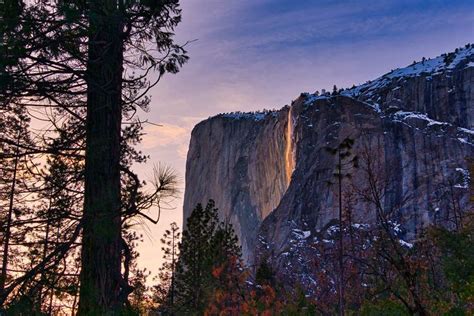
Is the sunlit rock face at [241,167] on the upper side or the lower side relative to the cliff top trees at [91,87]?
upper

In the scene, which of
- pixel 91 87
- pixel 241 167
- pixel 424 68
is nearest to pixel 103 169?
pixel 91 87

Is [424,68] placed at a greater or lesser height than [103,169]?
greater

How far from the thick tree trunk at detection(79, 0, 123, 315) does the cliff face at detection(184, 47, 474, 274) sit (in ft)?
168

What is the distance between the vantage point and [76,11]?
530 centimetres

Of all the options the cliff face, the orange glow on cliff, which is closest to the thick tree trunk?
the cliff face

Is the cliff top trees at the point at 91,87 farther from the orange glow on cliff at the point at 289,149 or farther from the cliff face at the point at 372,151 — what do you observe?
the orange glow on cliff at the point at 289,149

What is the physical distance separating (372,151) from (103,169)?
176 feet

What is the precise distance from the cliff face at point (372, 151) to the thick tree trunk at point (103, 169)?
5132 cm

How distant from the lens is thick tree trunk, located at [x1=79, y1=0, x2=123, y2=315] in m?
5.40

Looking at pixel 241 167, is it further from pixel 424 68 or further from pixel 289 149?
pixel 424 68

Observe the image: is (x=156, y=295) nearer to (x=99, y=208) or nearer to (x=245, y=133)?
(x=99, y=208)

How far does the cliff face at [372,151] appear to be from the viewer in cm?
6581

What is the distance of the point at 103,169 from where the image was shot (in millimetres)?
5770

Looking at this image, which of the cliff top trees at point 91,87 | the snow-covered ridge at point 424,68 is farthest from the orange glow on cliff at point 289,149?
the cliff top trees at point 91,87
